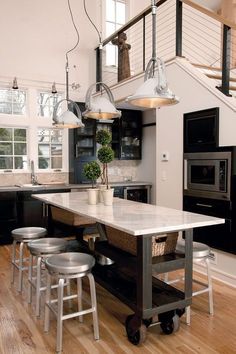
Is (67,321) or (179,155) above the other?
(179,155)

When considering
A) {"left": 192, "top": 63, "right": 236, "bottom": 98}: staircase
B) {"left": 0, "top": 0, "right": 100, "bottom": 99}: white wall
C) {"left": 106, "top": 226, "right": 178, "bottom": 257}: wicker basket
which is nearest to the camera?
{"left": 106, "top": 226, "right": 178, "bottom": 257}: wicker basket

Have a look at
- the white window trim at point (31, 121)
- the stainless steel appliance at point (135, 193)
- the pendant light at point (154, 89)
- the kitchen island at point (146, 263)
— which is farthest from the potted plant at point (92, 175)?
the white window trim at point (31, 121)

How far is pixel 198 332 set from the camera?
246cm

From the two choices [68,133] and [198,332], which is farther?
[68,133]

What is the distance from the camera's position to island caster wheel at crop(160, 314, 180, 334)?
2.41 metres

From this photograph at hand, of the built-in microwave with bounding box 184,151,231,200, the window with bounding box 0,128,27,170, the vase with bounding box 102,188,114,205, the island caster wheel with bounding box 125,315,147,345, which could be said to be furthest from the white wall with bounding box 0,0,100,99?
the island caster wheel with bounding box 125,315,147,345

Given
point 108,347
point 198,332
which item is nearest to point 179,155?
point 198,332

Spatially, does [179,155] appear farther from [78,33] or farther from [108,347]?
[78,33]

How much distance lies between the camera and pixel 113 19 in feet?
21.4

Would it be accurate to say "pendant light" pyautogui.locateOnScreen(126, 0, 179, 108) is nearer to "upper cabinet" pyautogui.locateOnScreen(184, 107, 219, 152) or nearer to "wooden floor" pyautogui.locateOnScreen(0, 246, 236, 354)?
"upper cabinet" pyautogui.locateOnScreen(184, 107, 219, 152)

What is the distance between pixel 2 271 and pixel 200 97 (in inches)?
124

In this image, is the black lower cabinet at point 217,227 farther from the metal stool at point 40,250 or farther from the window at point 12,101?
the window at point 12,101

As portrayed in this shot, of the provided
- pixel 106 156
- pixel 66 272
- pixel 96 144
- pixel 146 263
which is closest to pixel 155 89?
pixel 106 156

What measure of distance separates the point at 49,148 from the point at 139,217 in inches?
157
